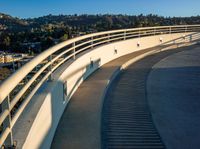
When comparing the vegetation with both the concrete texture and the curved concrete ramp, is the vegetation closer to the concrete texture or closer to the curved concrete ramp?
the concrete texture

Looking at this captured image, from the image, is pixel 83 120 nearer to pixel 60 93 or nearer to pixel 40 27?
pixel 60 93

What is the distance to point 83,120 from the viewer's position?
22.6ft

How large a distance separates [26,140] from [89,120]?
3.13 m

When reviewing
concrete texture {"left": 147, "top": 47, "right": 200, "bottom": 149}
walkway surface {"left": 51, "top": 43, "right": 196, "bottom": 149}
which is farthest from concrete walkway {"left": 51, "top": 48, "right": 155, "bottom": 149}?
concrete texture {"left": 147, "top": 47, "right": 200, "bottom": 149}

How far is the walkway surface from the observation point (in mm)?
6039

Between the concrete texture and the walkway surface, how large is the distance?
176mm

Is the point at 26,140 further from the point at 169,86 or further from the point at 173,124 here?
the point at 169,86

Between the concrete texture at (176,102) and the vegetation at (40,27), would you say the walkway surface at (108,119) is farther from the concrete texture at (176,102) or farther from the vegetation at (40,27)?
the vegetation at (40,27)

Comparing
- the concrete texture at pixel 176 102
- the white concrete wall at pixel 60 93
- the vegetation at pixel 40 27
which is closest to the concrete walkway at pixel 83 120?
the white concrete wall at pixel 60 93

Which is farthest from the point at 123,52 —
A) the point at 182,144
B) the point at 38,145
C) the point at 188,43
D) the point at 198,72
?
the point at 38,145

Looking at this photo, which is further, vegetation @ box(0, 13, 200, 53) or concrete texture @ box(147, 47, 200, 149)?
vegetation @ box(0, 13, 200, 53)

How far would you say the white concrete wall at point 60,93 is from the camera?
15.3 ft

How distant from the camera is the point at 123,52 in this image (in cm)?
1812

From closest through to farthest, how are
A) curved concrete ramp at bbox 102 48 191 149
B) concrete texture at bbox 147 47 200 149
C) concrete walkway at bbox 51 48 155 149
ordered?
concrete walkway at bbox 51 48 155 149 → curved concrete ramp at bbox 102 48 191 149 → concrete texture at bbox 147 47 200 149
